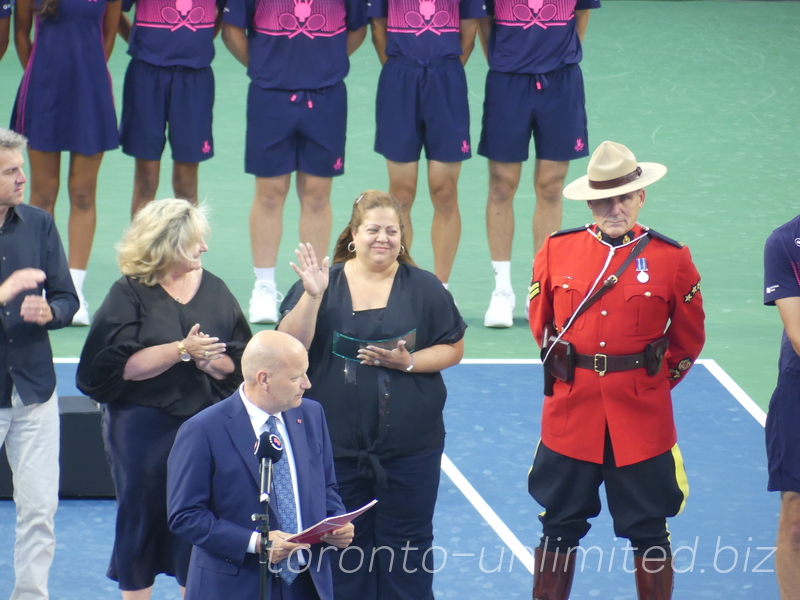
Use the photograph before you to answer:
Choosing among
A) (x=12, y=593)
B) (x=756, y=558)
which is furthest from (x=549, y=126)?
(x=12, y=593)

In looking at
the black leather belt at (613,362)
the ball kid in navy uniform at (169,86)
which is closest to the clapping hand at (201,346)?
the black leather belt at (613,362)

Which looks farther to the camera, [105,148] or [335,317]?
[105,148]

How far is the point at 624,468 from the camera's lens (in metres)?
5.46

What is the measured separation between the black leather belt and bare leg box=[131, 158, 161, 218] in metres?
4.97

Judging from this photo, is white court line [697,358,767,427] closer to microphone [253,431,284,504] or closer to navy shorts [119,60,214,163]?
navy shorts [119,60,214,163]

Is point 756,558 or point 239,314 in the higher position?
point 239,314

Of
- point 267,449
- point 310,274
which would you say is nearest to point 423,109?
point 310,274

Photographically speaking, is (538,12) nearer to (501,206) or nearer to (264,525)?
(501,206)

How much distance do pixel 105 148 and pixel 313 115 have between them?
153 cm

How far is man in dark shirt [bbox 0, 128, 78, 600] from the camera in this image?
18.1 ft

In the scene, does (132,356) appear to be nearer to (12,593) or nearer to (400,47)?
(12,593)

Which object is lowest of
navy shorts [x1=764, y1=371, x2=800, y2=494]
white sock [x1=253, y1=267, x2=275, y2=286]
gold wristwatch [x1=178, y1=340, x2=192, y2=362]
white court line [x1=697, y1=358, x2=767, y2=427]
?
A: white court line [x1=697, y1=358, x2=767, y2=427]

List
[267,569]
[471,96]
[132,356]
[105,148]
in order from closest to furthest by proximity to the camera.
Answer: [267,569] → [132,356] → [105,148] → [471,96]

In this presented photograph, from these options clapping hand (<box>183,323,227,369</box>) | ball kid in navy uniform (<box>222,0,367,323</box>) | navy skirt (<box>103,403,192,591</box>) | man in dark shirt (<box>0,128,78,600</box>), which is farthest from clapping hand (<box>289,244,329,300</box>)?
ball kid in navy uniform (<box>222,0,367,323</box>)
